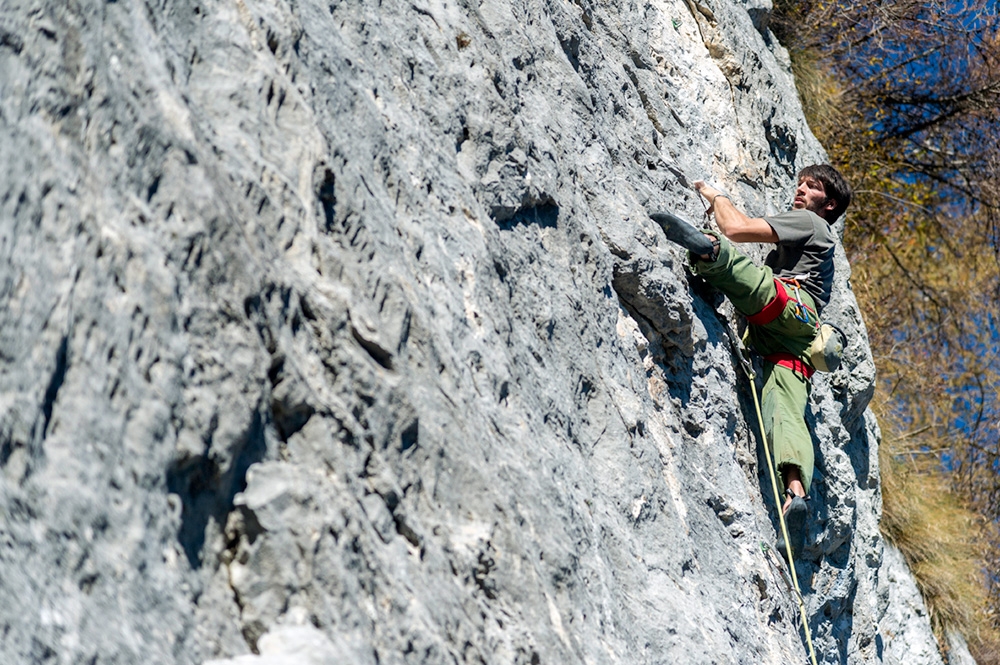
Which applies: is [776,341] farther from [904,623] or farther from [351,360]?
[351,360]

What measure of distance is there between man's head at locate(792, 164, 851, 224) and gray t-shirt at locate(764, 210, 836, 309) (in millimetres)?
265

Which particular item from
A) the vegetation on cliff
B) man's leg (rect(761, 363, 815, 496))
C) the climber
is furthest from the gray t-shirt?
the vegetation on cliff

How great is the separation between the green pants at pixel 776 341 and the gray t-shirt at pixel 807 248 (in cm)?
12

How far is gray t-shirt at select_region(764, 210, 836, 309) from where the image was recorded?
4.70m

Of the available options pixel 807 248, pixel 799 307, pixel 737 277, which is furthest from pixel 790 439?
pixel 807 248

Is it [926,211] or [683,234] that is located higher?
[683,234]

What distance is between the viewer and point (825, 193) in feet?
16.7

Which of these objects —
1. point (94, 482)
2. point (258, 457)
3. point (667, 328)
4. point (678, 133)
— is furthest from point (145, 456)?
point (678, 133)

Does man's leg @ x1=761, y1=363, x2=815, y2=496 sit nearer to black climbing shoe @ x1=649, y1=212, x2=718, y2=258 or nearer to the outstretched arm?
the outstretched arm

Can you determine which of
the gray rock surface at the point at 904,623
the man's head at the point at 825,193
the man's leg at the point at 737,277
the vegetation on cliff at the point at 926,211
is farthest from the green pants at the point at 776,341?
the vegetation on cliff at the point at 926,211

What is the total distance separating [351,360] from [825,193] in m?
3.27

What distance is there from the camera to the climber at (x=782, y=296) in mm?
4309

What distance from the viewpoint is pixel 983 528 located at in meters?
8.44

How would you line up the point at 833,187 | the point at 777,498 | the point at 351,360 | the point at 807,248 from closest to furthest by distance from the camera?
the point at 351,360
the point at 777,498
the point at 807,248
the point at 833,187
